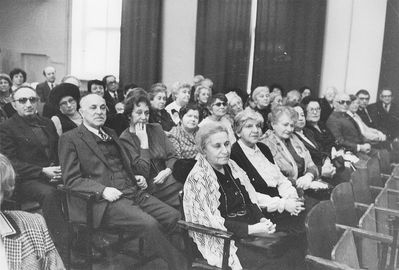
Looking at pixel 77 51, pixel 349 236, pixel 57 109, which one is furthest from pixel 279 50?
pixel 349 236

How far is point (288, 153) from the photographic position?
3.76 m

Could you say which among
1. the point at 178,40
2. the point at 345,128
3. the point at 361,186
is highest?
the point at 178,40

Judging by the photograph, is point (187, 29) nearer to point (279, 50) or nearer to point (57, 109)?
point (279, 50)

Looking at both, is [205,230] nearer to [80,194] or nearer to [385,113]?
[80,194]

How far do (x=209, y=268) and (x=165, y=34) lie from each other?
5.88 metres

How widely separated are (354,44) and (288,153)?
12.1ft

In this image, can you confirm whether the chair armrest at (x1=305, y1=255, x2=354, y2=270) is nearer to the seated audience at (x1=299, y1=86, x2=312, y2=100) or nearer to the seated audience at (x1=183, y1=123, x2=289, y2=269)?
the seated audience at (x1=183, y1=123, x2=289, y2=269)

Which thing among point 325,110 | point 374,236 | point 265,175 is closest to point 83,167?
point 265,175

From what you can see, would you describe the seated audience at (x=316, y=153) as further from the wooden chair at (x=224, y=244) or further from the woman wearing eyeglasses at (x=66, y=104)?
the woman wearing eyeglasses at (x=66, y=104)

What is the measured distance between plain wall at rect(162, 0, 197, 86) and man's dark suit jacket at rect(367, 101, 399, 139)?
301cm

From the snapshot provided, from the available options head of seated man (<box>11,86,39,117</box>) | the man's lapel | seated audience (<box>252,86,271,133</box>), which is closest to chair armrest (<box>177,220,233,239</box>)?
the man's lapel

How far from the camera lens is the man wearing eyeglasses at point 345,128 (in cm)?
525

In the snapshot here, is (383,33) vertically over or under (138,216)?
over

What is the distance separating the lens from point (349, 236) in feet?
7.45
